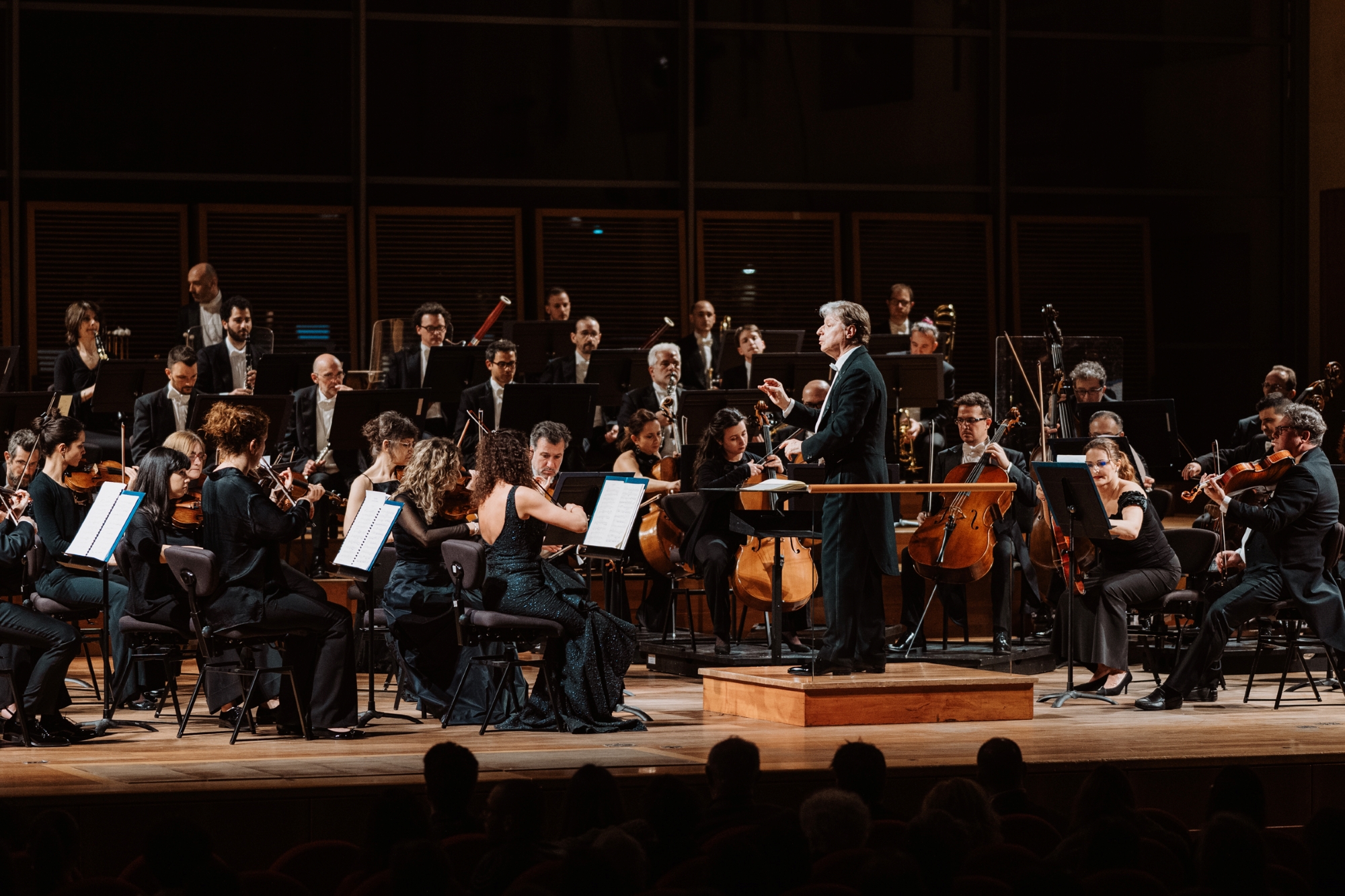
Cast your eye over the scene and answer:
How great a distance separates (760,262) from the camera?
1173 centimetres

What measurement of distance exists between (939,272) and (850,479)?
605 centimetres

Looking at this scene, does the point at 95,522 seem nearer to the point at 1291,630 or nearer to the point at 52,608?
the point at 52,608

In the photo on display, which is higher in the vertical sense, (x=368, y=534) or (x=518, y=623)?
(x=368, y=534)

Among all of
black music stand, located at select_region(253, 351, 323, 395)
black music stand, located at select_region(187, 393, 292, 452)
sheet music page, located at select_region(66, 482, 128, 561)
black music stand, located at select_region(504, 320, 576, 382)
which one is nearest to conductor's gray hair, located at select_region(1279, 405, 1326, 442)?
black music stand, located at select_region(504, 320, 576, 382)

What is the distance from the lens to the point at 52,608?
6484 mm

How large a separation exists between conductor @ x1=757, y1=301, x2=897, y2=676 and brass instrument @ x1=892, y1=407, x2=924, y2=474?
10.4 feet

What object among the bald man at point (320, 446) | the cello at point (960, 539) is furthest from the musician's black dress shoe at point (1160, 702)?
the bald man at point (320, 446)

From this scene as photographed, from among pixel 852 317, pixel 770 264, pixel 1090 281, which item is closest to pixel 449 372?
pixel 852 317

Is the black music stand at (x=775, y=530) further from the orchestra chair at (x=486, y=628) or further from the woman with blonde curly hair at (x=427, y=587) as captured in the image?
the woman with blonde curly hair at (x=427, y=587)

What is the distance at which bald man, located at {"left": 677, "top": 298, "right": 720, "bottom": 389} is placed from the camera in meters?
9.99

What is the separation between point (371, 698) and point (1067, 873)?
4158mm

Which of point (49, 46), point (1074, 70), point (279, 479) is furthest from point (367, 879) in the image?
point (1074, 70)

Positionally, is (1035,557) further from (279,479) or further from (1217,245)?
(1217,245)

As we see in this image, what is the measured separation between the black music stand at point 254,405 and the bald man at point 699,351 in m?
2.65
